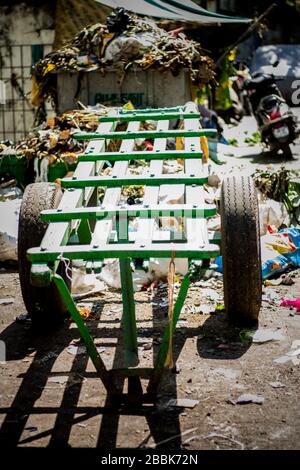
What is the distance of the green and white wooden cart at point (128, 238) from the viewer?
10.9ft

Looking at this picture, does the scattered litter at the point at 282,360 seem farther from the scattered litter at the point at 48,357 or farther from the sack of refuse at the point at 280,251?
the sack of refuse at the point at 280,251

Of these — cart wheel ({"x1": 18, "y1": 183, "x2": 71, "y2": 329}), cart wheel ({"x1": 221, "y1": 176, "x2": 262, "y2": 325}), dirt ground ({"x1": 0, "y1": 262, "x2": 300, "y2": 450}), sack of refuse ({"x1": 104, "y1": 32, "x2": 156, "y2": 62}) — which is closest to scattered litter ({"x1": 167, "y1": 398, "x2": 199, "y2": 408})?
dirt ground ({"x1": 0, "y1": 262, "x2": 300, "y2": 450})

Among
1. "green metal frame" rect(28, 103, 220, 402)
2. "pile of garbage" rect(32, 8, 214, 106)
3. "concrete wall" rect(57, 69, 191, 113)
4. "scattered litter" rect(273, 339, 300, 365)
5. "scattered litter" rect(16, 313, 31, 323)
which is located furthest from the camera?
"concrete wall" rect(57, 69, 191, 113)

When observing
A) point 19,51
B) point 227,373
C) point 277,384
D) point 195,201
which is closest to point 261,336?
point 227,373

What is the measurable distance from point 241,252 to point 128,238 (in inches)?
31.2

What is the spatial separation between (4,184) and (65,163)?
2.68ft

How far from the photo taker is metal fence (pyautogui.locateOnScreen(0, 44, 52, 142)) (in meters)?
11.9

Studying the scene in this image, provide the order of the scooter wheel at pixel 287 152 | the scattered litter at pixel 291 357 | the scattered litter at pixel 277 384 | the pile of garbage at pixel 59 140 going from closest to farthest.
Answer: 1. the scattered litter at pixel 277 384
2. the scattered litter at pixel 291 357
3. the pile of garbage at pixel 59 140
4. the scooter wheel at pixel 287 152

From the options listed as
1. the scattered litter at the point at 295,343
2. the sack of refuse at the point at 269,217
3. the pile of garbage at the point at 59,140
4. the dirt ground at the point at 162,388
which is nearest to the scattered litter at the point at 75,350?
the dirt ground at the point at 162,388

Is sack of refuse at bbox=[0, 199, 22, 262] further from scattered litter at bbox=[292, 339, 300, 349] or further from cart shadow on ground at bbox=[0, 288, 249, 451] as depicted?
scattered litter at bbox=[292, 339, 300, 349]

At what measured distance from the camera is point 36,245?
4418mm

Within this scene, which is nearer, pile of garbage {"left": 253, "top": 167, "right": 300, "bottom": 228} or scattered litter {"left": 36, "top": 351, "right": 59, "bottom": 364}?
scattered litter {"left": 36, "top": 351, "right": 59, "bottom": 364}

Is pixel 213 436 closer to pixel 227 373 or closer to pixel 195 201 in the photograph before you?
pixel 227 373
